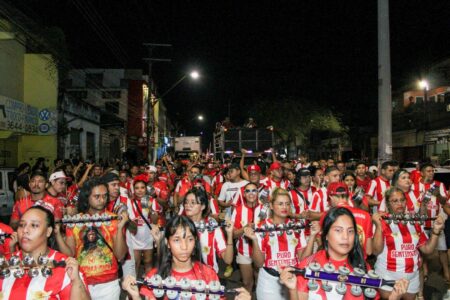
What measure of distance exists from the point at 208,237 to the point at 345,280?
2.05 metres

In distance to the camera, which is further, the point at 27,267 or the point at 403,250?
the point at 403,250

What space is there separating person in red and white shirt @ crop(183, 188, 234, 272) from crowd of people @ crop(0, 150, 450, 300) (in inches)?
0.5

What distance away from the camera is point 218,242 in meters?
4.63

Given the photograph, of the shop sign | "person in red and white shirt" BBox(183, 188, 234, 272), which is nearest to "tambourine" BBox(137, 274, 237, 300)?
"person in red and white shirt" BBox(183, 188, 234, 272)

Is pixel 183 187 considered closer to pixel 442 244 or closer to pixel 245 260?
pixel 245 260

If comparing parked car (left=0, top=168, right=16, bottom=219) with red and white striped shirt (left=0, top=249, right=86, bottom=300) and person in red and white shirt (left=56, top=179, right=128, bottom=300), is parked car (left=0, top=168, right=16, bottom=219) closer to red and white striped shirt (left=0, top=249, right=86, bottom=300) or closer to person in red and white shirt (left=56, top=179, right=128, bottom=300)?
person in red and white shirt (left=56, top=179, right=128, bottom=300)

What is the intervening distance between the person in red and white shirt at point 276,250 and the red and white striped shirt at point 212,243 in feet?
1.28

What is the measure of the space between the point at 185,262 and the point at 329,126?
31.4 meters

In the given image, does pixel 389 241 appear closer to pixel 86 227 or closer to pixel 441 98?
pixel 86 227

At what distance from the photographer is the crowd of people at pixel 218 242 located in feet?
10.0

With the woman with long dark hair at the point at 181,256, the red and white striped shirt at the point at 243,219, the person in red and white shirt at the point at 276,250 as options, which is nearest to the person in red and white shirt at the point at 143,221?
the red and white striped shirt at the point at 243,219

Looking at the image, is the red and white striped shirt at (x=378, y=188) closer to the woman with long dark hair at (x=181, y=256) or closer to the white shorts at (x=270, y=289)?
the white shorts at (x=270, y=289)

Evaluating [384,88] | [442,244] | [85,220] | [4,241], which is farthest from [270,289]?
[384,88]

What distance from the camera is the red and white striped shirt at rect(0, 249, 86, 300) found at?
304cm
